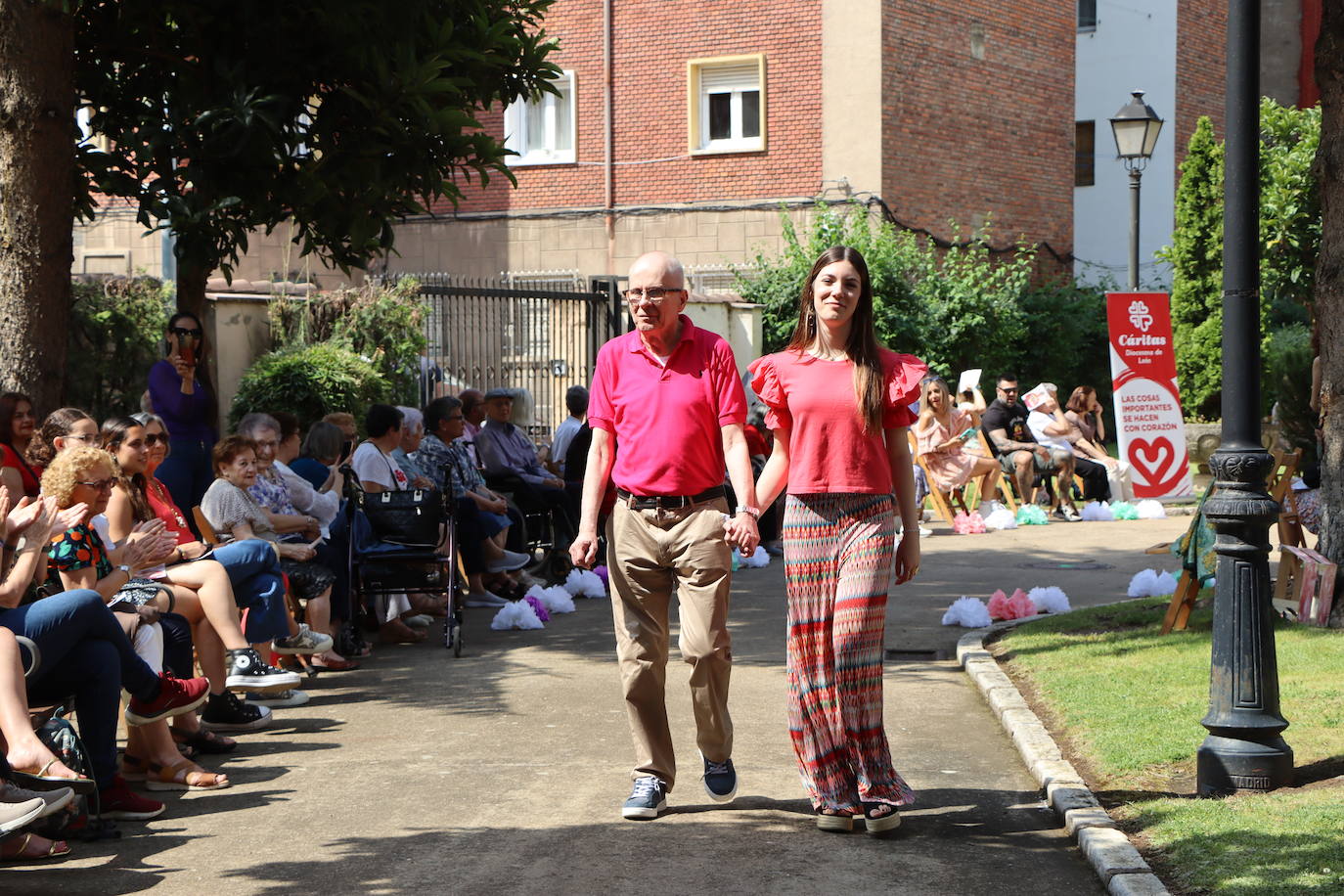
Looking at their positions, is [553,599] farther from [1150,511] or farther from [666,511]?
[1150,511]

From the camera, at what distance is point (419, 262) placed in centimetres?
3009

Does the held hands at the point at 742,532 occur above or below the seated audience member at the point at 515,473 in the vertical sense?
above

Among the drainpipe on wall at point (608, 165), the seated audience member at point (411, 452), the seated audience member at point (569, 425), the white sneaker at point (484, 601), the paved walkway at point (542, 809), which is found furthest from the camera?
the drainpipe on wall at point (608, 165)

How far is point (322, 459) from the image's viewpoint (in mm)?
11297

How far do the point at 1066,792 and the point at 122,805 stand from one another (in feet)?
12.4

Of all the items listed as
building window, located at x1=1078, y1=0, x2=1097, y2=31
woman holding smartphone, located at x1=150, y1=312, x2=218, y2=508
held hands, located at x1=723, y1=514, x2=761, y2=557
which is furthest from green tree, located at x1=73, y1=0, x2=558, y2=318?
building window, located at x1=1078, y1=0, x2=1097, y2=31

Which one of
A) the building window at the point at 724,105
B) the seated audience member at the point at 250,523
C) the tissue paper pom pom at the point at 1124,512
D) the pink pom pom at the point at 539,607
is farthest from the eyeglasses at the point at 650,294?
the building window at the point at 724,105

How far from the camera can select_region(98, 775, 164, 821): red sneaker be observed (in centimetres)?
646

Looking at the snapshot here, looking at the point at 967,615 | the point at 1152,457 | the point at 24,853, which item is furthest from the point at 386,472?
the point at 1152,457

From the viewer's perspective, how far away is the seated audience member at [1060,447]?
19.2 meters

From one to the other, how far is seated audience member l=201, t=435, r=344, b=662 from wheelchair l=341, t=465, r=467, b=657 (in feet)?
1.77

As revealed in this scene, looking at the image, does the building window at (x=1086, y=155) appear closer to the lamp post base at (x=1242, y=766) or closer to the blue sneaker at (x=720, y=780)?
the lamp post base at (x=1242, y=766)

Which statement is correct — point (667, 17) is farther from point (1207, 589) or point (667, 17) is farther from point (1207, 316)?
point (1207, 589)

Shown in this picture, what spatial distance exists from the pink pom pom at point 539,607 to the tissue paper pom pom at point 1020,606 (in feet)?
11.0
